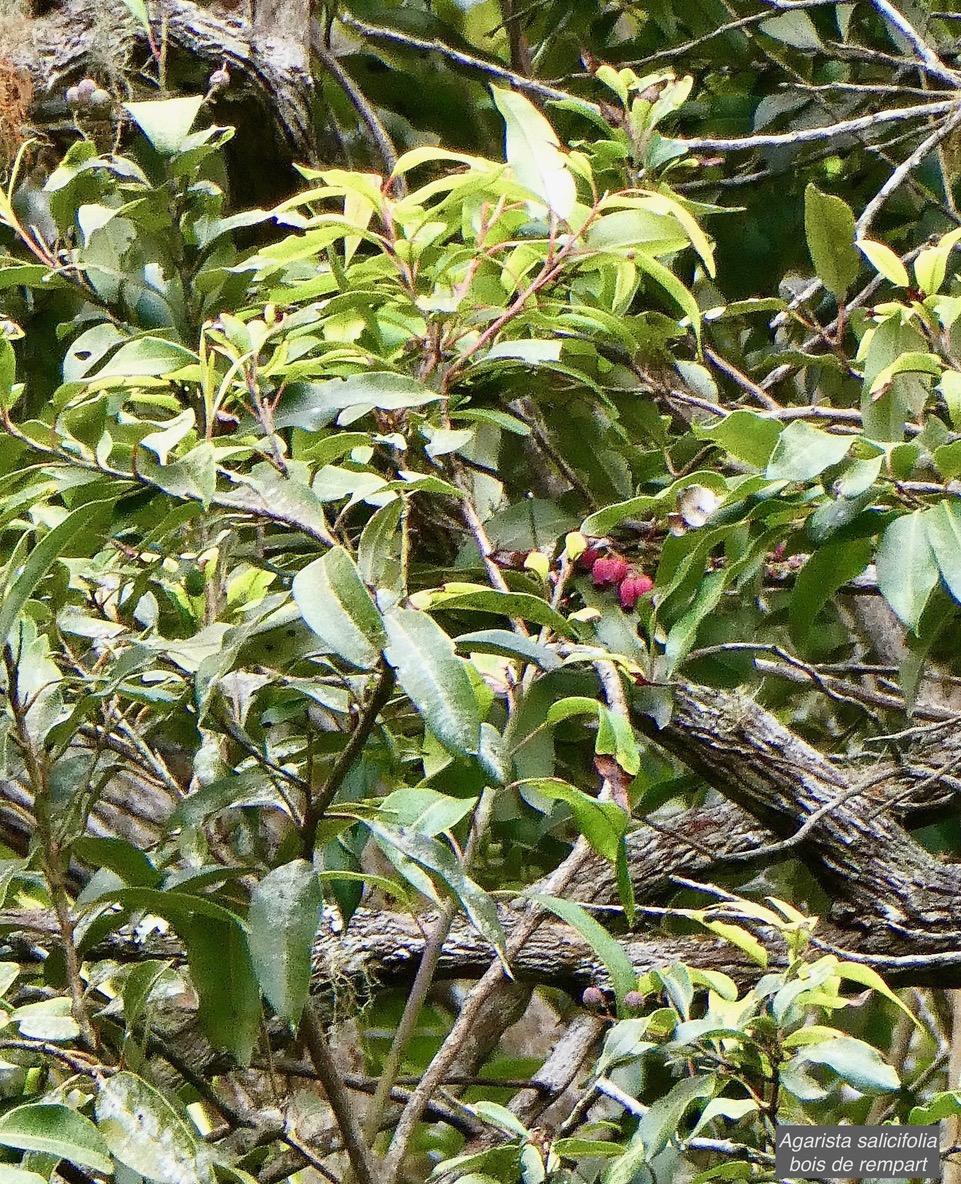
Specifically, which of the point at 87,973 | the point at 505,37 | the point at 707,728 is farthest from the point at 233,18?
the point at 87,973

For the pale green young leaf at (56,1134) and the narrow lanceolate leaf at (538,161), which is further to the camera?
the narrow lanceolate leaf at (538,161)

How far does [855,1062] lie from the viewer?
2.71ft

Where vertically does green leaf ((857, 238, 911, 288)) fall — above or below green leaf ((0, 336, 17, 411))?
below

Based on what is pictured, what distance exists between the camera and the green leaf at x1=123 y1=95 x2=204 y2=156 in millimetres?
1018

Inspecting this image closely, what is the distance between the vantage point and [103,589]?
1.04 m

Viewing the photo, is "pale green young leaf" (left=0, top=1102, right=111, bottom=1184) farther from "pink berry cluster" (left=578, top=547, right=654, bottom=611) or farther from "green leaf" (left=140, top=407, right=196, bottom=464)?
"pink berry cluster" (left=578, top=547, right=654, bottom=611)

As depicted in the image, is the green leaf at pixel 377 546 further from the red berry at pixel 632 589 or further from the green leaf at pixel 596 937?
the red berry at pixel 632 589

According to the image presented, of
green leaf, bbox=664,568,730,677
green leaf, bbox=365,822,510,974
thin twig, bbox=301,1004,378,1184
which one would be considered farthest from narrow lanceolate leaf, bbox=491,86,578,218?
thin twig, bbox=301,1004,378,1184

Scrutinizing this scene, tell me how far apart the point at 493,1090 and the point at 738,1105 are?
98cm

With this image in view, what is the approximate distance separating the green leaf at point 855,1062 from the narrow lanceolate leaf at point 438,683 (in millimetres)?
372

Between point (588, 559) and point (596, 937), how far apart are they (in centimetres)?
35

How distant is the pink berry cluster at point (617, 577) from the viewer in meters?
1.04

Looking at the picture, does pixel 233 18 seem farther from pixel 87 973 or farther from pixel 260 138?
pixel 87 973

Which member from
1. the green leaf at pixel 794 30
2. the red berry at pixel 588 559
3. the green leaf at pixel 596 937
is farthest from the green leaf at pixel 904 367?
the green leaf at pixel 794 30
